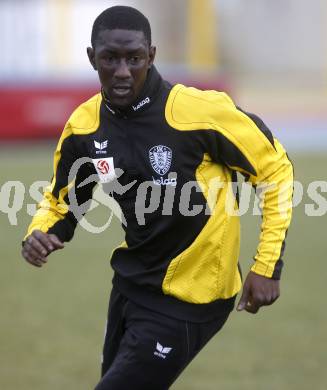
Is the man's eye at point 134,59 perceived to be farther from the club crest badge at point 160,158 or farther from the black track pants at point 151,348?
the black track pants at point 151,348

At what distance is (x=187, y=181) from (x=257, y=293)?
607 millimetres

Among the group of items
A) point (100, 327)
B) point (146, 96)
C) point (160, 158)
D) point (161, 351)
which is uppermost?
point (146, 96)

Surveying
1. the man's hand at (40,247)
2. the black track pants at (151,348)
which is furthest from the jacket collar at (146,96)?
the black track pants at (151,348)

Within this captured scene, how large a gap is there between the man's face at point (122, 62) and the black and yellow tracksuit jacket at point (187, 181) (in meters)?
0.08

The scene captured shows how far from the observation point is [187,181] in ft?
14.9

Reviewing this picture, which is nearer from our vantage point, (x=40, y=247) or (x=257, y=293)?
(x=257, y=293)

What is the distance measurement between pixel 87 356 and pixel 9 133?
12566 mm

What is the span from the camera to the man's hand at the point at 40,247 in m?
4.59

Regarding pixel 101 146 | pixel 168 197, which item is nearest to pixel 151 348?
pixel 168 197

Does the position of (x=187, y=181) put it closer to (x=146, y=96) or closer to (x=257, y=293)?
(x=146, y=96)

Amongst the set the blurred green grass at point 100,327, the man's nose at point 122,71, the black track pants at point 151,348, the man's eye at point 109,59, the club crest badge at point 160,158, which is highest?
the man's eye at point 109,59

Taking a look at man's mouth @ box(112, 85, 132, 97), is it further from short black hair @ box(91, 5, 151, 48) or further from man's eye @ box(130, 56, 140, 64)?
short black hair @ box(91, 5, 151, 48)

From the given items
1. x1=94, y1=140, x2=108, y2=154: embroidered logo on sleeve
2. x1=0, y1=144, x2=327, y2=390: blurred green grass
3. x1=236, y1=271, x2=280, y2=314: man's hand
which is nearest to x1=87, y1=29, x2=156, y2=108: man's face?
x1=94, y1=140, x2=108, y2=154: embroidered logo on sleeve

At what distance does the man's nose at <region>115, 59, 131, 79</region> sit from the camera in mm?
4391
